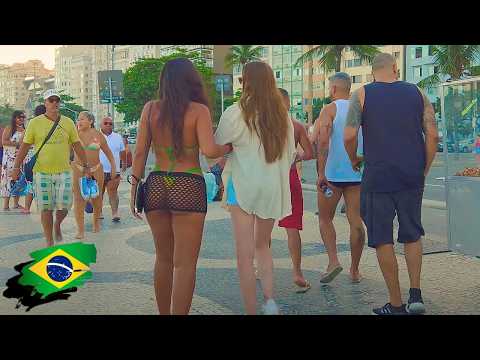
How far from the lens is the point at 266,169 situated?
4453 mm

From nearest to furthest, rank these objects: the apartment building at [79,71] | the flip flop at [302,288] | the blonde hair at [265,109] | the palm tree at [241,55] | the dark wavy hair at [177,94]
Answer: the dark wavy hair at [177,94]
the blonde hair at [265,109]
the flip flop at [302,288]
the palm tree at [241,55]
the apartment building at [79,71]

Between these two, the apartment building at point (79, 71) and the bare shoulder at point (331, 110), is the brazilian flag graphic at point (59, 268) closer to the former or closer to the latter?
the bare shoulder at point (331, 110)

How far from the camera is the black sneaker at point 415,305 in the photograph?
15.4 feet

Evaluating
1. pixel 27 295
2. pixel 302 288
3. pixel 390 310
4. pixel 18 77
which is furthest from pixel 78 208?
pixel 18 77

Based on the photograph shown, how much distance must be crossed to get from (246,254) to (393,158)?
1.25 metres

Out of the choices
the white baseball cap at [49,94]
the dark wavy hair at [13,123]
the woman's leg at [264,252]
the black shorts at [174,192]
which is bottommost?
the woman's leg at [264,252]

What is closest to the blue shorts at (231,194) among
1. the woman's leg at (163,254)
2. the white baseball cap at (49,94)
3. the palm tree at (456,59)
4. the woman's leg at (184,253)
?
the woman's leg at (184,253)

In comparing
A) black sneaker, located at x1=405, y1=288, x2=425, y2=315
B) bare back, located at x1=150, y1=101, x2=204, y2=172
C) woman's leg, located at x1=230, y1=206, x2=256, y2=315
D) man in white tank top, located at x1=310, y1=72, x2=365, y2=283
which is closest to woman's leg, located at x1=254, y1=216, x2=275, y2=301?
woman's leg, located at x1=230, y1=206, x2=256, y2=315

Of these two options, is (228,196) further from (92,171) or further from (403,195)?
(92,171)

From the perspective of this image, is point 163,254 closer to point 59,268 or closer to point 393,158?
point 393,158

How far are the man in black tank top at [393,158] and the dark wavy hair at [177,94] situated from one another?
1186mm
